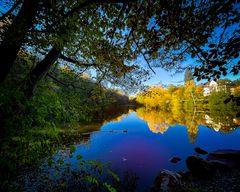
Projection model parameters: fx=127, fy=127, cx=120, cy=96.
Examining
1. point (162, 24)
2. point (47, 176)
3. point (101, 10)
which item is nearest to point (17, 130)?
point (101, 10)

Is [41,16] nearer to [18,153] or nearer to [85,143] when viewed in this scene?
[18,153]

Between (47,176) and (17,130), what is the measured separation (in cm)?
475

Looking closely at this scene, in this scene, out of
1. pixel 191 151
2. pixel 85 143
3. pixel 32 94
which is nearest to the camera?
pixel 32 94

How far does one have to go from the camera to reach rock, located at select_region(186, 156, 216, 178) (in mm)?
6602

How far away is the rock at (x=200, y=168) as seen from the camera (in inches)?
260

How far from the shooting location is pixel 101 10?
2926mm

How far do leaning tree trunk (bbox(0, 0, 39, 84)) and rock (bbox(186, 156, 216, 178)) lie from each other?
898cm

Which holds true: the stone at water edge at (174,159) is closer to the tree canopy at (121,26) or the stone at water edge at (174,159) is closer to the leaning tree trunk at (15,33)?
the tree canopy at (121,26)

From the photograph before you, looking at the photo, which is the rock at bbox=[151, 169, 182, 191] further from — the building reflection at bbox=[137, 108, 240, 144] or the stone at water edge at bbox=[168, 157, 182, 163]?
the building reflection at bbox=[137, 108, 240, 144]

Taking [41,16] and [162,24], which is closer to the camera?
[162,24]

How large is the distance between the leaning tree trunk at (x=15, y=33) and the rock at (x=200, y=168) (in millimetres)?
8977

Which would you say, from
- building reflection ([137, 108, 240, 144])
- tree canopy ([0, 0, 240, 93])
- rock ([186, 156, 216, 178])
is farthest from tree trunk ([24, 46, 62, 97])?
building reflection ([137, 108, 240, 144])

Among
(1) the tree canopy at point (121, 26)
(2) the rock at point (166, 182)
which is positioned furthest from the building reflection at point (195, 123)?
(1) the tree canopy at point (121, 26)

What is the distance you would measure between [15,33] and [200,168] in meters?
9.18
